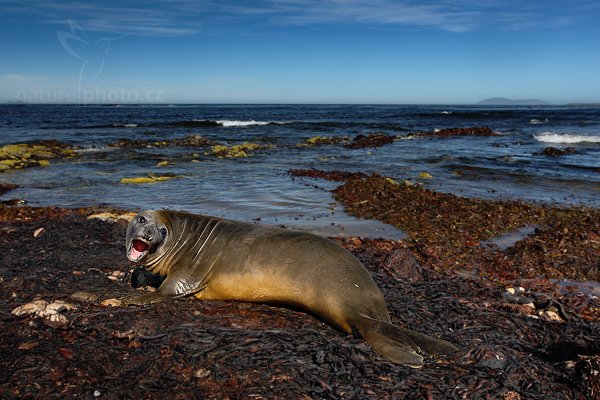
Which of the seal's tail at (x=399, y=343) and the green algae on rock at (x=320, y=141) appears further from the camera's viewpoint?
the green algae on rock at (x=320, y=141)

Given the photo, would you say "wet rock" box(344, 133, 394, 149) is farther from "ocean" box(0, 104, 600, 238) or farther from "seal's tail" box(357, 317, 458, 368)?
"seal's tail" box(357, 317, 458, 368)

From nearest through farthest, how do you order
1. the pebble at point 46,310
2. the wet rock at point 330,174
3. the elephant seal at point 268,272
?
the elephant seal at point 268,272 < the pebble at point 46,310 < the wet rock at point 330,174

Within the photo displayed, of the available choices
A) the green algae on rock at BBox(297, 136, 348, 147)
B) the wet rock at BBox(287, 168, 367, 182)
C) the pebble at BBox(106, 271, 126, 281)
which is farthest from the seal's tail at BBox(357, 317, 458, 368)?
the green algae on rock at BBox(297, 136, 348, 147)

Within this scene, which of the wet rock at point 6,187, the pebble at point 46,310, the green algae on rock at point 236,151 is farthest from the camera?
the green algae on rock at point 236,151

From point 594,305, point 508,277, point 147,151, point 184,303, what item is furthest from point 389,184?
point 147,151

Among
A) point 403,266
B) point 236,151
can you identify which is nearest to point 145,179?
point 236,151

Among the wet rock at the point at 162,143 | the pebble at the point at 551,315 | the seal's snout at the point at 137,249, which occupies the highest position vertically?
the wet rock at the point at 162,143

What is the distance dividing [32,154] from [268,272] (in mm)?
21957

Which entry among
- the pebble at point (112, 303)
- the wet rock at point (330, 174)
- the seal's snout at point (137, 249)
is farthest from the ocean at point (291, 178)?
the pebble at point (112, 303)

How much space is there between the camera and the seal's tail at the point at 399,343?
4.24 m

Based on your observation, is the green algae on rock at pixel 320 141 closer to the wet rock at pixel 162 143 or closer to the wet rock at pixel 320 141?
the wet rock at pixel 320 141

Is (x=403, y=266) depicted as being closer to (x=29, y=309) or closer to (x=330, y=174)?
(x=29, y=309)

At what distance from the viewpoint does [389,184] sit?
1487 cm

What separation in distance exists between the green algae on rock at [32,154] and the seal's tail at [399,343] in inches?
761
